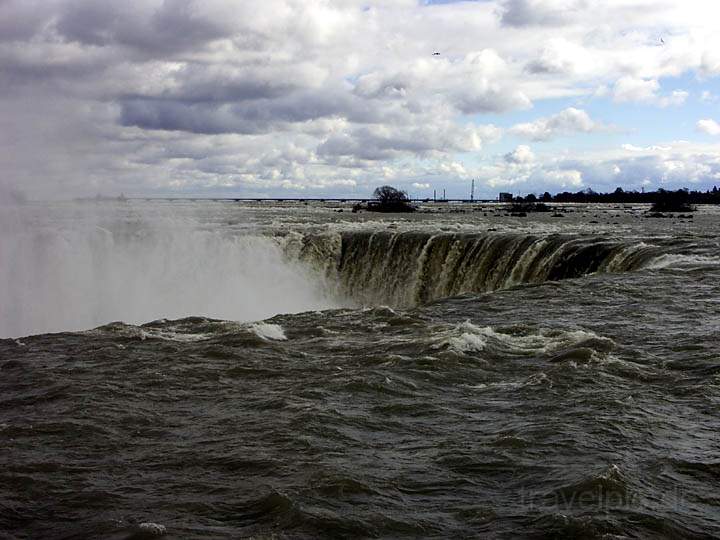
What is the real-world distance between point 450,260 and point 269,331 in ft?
51.5

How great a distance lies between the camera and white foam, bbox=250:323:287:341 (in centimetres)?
1408

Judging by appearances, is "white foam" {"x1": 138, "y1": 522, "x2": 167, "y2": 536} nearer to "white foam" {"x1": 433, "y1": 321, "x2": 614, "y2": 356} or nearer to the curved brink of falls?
"white foam" {"x1": 433, "y1": 321, "x2": 614, "y2": 356}

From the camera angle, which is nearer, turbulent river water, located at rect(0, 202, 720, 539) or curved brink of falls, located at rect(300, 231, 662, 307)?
turbulent river water, located at rect(0, 202, 720, 539)

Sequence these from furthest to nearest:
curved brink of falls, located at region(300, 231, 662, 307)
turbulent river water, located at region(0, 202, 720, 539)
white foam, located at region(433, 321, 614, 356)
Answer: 1. curved brink of falls, located at region(300, 231, 662, 307)
2. white foam, located at region(433, 321, 614, 356)
3. turbulent river water, located at region(0, 202, 720, 539)

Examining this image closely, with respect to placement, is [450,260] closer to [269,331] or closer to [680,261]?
[680,261]

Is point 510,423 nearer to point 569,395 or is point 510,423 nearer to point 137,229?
point 569,395

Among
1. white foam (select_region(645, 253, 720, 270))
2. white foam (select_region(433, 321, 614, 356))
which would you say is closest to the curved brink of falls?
white foam (select_region(645, 253, 720, 270))

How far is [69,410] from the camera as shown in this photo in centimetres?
961

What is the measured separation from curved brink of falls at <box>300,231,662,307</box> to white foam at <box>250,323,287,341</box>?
11827 millimetres

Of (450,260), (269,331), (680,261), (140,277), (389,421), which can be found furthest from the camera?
(140,277)

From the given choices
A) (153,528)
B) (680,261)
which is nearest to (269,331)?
(153,528)

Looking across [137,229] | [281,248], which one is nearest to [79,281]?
[137,229]

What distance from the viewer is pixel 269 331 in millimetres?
14531

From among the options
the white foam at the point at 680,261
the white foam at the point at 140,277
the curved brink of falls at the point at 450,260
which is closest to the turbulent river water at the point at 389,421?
the white foam at the point at 680,261
